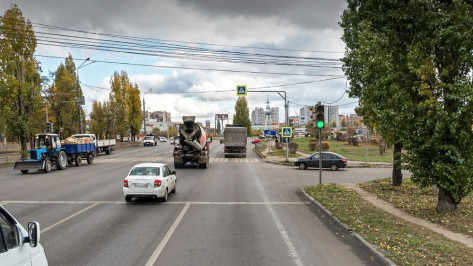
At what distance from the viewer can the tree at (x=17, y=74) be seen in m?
31.3

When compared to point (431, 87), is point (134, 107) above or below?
above

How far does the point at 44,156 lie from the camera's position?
25406 millimetres

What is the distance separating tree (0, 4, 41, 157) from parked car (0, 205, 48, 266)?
3210 cm

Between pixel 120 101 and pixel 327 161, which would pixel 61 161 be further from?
pixel 120 101

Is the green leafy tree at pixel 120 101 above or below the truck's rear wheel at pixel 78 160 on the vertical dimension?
above

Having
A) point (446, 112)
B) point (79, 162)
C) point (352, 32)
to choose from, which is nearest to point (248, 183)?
point (352, 32)

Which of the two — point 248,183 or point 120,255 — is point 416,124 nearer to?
point 120,255

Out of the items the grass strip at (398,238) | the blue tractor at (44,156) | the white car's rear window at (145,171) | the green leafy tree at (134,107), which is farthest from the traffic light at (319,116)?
the green leafy tree at (134,107)

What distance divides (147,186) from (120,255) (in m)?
5.57

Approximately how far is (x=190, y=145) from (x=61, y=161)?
9.98 metres

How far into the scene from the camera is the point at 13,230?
12.5ft

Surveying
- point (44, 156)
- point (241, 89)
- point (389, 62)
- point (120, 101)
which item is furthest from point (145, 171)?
point (120, 101)

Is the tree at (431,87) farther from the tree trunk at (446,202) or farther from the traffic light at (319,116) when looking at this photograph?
the traffic light at (319,116)

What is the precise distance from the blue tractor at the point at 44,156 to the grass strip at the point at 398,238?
67.4ft
